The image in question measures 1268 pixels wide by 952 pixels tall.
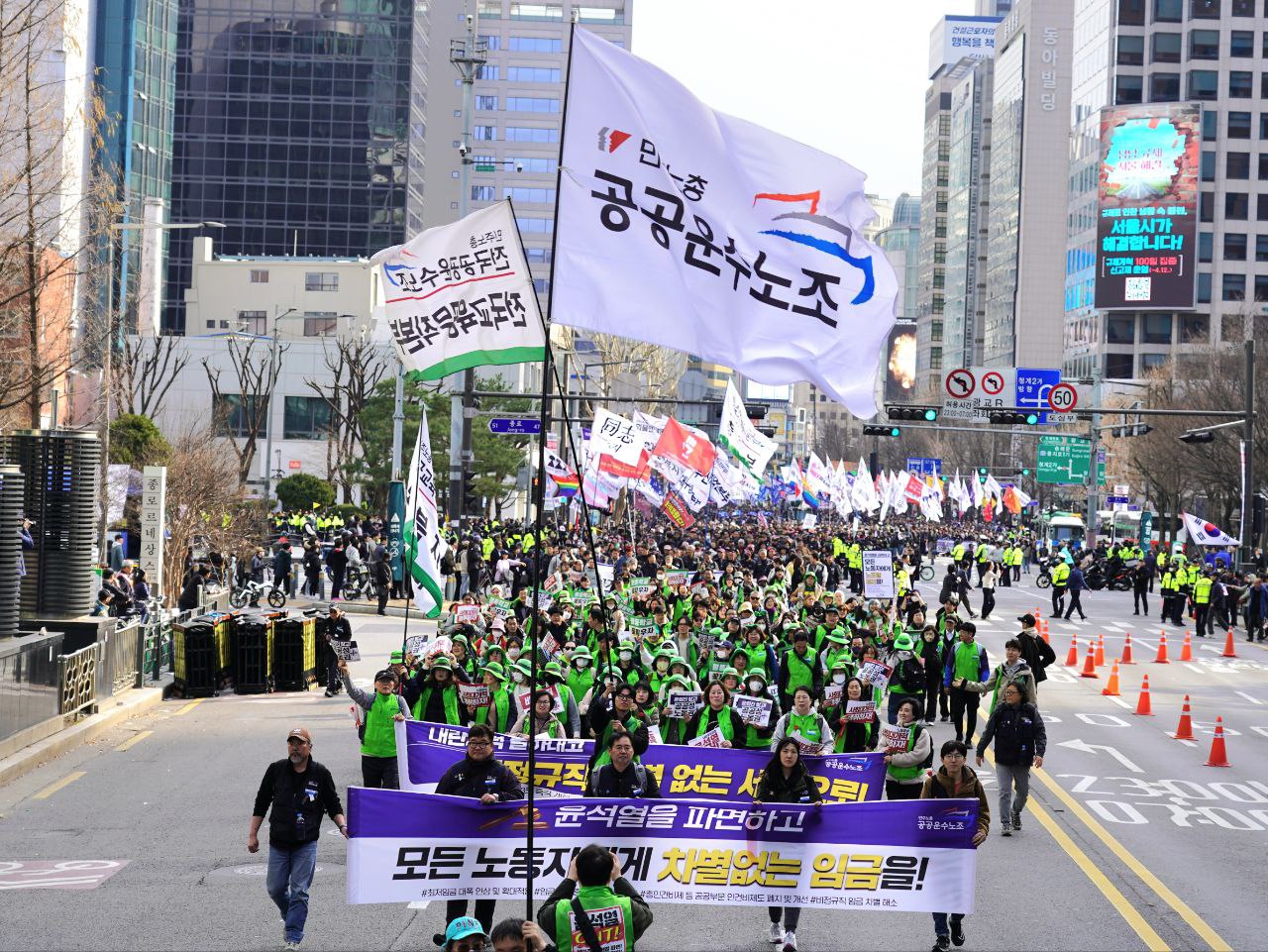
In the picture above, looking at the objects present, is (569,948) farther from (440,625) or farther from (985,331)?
(985,331)

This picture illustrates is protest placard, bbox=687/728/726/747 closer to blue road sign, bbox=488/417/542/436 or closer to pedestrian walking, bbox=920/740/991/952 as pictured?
pedestrian walking, bbox=920/740/991/952

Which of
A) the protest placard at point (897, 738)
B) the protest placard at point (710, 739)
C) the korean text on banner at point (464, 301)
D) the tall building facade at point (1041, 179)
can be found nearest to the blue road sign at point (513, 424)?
the korean text on banner at point (464, 301)

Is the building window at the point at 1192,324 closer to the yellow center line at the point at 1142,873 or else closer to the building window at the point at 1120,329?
the building window at the point at 1120,329

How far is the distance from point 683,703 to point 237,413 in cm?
7386

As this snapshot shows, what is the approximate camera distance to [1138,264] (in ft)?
378

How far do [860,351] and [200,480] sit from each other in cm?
3183

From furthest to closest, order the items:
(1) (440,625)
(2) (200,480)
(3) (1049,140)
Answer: (3) (1049,140)
(2) (200,480)
(1) (440,625)

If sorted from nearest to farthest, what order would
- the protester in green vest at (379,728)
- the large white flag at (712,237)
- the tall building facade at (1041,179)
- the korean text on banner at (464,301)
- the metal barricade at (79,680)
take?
the large white flag at (712,237) → the protester in green vest at (379,728) → the korean text on banner at (464,301) → the metal barricade at (79,680) → the tall building facade at (1041,179)

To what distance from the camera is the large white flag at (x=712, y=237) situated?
8625 mm

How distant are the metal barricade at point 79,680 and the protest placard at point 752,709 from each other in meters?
8.80

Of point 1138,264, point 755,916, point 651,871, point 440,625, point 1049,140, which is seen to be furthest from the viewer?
point 1049,140

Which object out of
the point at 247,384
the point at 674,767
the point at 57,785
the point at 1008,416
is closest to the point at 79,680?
the point at 57,785

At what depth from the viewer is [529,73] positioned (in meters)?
147

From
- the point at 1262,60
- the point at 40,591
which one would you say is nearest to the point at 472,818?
the point at 40,591
